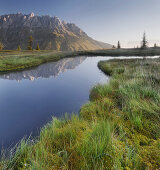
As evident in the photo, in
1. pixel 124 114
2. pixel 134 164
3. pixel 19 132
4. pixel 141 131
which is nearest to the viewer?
pixel 134 164

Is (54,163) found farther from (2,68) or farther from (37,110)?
(2,68)

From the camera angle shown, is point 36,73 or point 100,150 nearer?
point 100,150

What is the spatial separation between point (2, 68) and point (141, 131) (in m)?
23.2

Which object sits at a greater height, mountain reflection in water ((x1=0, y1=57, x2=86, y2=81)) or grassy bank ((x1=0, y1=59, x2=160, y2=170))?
mountain reflection in water ((x1=0, y1=57, x2=86, y2=81))

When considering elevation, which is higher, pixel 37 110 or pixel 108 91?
pixel 108 91

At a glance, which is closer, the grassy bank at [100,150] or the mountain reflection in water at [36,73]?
the grassy bank at [100,150]

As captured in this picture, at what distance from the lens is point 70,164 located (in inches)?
96.4

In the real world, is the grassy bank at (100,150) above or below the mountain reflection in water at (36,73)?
below

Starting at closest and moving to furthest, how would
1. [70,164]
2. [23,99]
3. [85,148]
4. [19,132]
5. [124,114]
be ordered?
[70,164] → [85,148] → [124,114] → [19,132] → [23,99]

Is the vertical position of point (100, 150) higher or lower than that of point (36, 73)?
lower

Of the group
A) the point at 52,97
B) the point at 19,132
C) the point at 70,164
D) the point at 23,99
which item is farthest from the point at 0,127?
the point at 70,164

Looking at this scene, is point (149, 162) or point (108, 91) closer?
point (149, 162)

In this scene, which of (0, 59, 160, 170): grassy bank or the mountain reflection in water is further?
the mountain reflection in water

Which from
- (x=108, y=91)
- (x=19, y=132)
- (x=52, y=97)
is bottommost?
(x=19, y=132)
